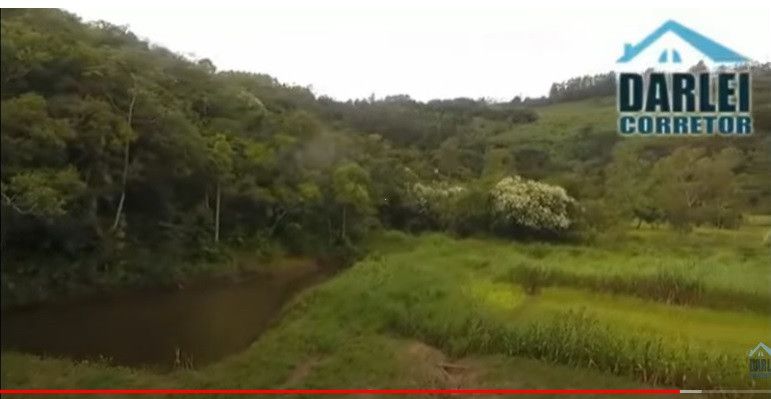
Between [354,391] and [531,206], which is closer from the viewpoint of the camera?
[354,391]

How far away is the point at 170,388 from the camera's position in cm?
364

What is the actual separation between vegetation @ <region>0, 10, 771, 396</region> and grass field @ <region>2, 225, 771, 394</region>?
13 mm

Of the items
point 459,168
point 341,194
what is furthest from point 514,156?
point 341,194

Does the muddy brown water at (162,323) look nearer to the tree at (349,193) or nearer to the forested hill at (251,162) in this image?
the forested hill at (251,162)

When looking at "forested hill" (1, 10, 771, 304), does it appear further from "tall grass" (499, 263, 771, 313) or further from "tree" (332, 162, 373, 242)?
"tall grass" (499, 263, 771, 313)

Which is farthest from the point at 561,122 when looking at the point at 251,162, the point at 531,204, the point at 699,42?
the point at 251,162

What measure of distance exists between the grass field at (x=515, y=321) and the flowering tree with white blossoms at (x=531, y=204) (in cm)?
17

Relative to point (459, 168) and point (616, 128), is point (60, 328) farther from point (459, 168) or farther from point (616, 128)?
point (616, 128)

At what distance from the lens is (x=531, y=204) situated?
4.28 m

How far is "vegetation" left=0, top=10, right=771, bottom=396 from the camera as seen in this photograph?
3338mm

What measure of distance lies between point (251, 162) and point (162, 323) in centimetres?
103

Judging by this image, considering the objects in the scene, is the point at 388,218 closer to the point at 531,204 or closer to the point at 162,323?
the point at 531,204

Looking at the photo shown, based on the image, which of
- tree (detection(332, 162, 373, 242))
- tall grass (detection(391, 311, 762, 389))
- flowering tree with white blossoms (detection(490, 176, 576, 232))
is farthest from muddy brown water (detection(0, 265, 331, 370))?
flowering tree with white blossoms (detection(490, 176, 576, 232))

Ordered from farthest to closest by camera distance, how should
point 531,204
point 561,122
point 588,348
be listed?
point 561,122 → point 531,204 → point 588,348
